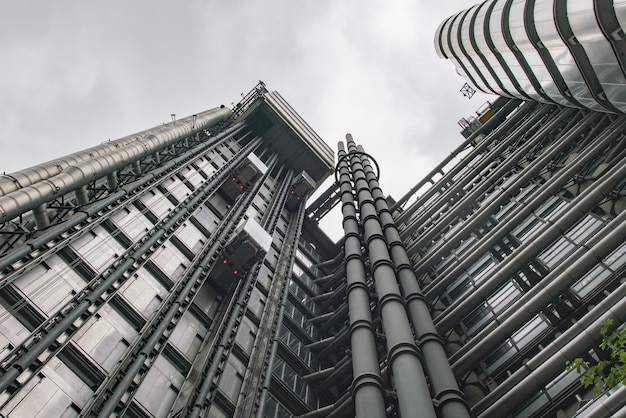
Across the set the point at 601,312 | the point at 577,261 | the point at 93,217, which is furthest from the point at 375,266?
the point at 93,217

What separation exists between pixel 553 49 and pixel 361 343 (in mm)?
16740

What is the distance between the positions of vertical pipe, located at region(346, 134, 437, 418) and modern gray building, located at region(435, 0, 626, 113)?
12.1 m

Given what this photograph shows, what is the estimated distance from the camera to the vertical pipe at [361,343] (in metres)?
15.1

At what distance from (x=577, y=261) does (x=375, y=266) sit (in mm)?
10081

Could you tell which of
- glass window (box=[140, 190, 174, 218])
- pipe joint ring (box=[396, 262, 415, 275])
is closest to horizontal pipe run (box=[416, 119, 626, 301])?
pipe joint ring (box=[396, 262, 415, 275])

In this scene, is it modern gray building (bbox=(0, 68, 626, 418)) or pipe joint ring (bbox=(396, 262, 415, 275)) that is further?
pipe joint ring (bbox=(396, 262, 415, 275))

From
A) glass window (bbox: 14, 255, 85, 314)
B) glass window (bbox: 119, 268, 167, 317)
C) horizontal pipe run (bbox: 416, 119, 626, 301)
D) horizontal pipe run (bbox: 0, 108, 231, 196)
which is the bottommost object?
horizontal pipe run (bbox: 416, 119, 626, 301)

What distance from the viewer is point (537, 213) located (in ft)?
72.8

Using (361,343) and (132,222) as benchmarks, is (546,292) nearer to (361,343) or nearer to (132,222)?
(361,343)

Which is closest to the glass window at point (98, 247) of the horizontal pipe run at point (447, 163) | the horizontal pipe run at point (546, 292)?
the horizontal pipe run at point (546, 292)

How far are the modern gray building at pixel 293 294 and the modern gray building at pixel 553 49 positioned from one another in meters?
1.90

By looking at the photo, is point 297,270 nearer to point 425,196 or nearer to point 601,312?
point 425,196

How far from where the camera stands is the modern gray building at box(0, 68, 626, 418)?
46.6 ft

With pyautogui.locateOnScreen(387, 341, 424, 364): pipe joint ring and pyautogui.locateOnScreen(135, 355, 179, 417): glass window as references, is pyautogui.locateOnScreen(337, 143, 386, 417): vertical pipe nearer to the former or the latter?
pyautogui.locateOnScreen(387, 341, 424, 364): pipe joint ring
